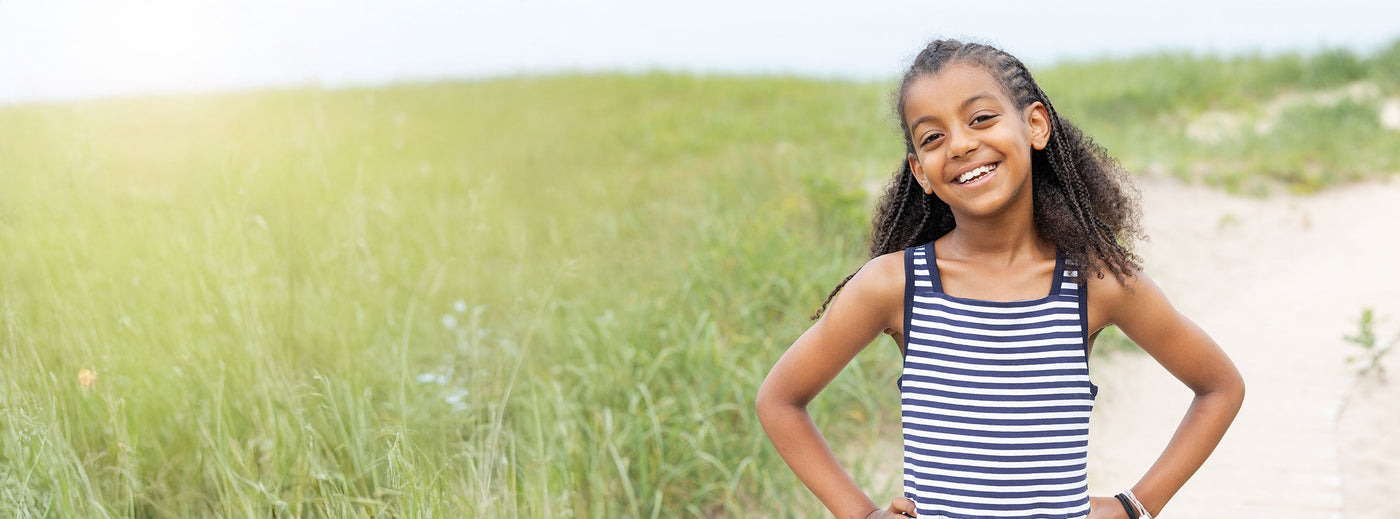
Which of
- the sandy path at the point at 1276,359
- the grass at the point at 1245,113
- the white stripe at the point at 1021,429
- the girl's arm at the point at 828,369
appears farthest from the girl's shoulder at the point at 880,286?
the grass at the point at 1245,113

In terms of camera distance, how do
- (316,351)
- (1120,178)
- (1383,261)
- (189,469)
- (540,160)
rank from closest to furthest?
(1120,178) → (189,469) → (316,351) → (1383,261) → (540,160)

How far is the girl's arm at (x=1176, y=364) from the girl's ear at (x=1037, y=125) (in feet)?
0.92

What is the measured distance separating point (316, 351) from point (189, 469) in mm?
663

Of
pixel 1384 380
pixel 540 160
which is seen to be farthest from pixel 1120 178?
pixel 540 160

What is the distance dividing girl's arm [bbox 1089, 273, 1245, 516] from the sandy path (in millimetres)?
1947

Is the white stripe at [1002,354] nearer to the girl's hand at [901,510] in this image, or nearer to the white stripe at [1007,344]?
the white stripe at [1007,344]

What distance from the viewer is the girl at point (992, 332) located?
1905mm

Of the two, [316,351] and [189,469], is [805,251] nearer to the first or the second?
[316,351]

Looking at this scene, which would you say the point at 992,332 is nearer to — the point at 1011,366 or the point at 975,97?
the point at 1011,366

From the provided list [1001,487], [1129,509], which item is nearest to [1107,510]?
[1129,509]

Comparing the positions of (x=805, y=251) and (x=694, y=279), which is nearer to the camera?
(x=694, y=279)

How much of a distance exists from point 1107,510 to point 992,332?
444 mm

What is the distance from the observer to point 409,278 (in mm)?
4695

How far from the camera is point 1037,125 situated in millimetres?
2049
